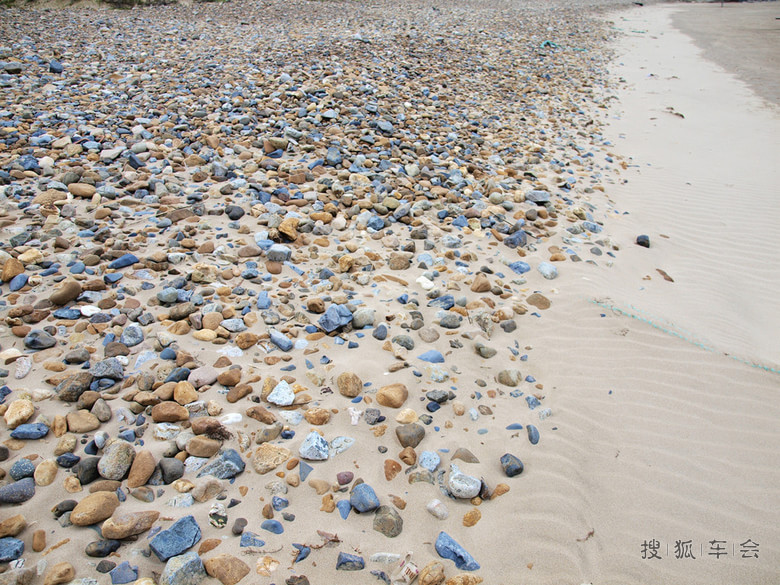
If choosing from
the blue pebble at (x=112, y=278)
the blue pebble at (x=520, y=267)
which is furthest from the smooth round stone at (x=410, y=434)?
the blue pebble at (x=112, y=278)

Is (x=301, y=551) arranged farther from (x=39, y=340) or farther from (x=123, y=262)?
(x=123, y=262)

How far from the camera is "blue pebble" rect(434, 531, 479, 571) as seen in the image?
1.92m

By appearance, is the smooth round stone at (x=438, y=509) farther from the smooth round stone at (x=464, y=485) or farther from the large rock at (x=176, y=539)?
the large rock at (x=176, y=539)

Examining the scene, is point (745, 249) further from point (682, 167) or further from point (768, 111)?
point (768, 111)

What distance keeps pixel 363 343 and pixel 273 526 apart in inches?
50.0

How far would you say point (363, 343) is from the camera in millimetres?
2994

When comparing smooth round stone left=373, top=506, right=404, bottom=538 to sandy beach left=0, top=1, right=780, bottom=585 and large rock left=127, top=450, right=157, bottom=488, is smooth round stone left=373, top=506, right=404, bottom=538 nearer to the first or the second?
sandy beach left=0, top=1, right=780, bottom=585

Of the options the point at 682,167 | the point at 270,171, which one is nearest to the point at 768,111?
the point at 682,167

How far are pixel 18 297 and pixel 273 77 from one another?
16.8 ft

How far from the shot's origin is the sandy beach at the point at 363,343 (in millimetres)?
1984

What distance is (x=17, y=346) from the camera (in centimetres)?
266

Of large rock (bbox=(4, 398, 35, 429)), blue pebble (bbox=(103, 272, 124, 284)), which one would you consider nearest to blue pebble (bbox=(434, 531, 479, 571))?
large rock (bbox=(4, 398, 35, 429))

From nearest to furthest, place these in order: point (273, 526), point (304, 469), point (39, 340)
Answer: point (273, 526) → point (304, 469) → point (39, 340)

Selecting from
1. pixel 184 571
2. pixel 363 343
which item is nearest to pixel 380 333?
pixel 363 343
